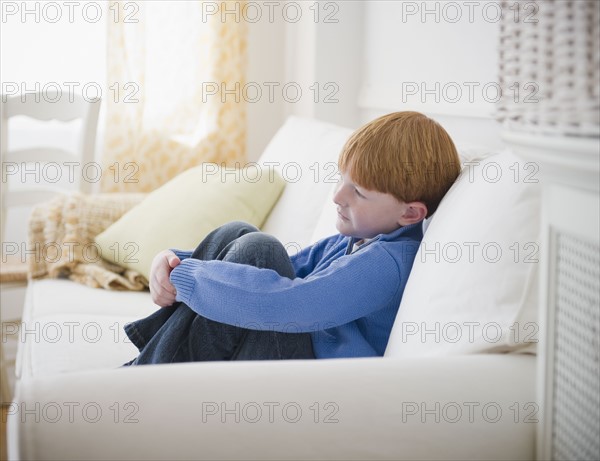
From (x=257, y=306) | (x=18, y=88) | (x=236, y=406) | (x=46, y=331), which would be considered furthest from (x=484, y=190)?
(x=18, y=88)

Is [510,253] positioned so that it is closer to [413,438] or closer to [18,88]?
[413,438]

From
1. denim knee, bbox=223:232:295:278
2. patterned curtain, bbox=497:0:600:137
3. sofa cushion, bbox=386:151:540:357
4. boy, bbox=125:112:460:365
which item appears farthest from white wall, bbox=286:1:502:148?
patterned curtain, bbox=497:0:600:137

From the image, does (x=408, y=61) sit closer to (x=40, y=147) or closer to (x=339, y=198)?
(x=339, y=198)

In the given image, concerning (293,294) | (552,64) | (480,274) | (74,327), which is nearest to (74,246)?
(74,327)

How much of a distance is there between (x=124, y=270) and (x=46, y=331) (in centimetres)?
56

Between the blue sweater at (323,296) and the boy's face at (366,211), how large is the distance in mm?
24

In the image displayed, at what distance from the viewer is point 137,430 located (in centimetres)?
91

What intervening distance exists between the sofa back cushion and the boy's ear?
2.51ft

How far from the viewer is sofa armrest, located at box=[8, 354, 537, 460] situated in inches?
35.7

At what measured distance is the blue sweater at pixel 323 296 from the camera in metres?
1.26

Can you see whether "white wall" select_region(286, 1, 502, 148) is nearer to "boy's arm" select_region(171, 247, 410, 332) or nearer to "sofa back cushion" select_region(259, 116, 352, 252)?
"sofa back cushion" select_region(259, 116, 352, 252)

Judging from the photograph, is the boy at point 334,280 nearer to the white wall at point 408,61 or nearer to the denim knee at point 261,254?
the denim knee at point 261,254

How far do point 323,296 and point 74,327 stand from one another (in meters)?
0.93

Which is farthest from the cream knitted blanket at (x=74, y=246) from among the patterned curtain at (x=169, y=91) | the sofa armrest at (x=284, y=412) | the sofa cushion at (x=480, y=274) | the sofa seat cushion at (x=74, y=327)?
the sofa armrest at (x=284, y=412)
